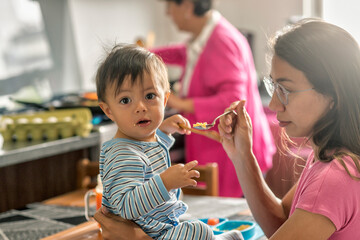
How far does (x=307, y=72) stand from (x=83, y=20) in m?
2.99

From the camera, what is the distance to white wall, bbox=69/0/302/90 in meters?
3.90

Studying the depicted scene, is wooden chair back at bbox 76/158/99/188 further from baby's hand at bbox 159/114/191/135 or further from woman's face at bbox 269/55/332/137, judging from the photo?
woman's face at bbox 269/55/332/137

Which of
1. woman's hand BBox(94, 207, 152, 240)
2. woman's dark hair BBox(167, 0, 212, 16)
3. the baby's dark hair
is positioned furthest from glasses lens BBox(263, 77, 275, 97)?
woman's dark hair BBox(167, 0, 212, 16)

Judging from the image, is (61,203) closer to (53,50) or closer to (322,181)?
(322,181)

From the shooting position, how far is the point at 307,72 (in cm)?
113

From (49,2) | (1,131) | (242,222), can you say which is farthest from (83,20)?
(242,222)

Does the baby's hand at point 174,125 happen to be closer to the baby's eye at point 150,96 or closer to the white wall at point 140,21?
the baby's eye at point 150,96

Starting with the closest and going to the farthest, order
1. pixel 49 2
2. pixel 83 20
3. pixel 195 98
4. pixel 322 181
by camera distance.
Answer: pixel 322 181 → pixel 195 98 → pixel 49 2 → pixel 83 20

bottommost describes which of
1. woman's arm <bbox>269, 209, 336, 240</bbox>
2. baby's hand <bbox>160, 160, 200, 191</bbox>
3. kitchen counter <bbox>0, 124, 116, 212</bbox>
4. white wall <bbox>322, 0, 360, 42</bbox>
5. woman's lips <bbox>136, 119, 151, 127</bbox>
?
kitchen counter <bbox>0, 124, 116, 212</bbox>

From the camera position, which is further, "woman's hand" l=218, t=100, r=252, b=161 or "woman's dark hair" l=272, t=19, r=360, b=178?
"woman's hand" l=218, t=100, r=252, b=161

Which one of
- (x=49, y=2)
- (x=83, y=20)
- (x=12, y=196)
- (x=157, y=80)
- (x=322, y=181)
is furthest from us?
(x=83, y=20)

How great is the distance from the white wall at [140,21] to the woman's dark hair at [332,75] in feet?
8.48

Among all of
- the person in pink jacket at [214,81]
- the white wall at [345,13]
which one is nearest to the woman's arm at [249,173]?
the person in pink jacket at [214,81]

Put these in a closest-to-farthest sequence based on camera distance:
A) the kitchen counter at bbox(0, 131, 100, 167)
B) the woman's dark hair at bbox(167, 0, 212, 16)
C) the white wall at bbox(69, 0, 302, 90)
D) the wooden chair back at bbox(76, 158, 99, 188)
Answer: the wooden chair back at bbox(76, 158, 99, 188), the kitchen counter at bbox(0, 131, 100, 167), the woman's dark hair at bbox(167, 0, 212, 16), the white wall at bbox(69, 0, 302, 90)
